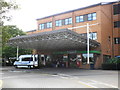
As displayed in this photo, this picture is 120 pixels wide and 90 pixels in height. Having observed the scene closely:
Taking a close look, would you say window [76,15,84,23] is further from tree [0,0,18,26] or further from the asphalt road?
tree [0,0,18,26]

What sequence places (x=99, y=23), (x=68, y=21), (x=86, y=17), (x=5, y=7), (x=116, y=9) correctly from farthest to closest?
(x=68, y=21)
(x=116, y=9)
(x=86, y=17)
(x=99, y=23)
(x=5, y=7)

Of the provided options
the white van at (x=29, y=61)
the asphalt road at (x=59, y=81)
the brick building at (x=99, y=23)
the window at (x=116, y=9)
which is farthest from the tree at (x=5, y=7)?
Answer: the window at (x=116, y=9)

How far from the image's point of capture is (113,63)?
28.2 meters

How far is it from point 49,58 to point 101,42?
1234 centimetres

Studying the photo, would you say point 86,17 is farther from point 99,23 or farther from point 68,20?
point 68,20

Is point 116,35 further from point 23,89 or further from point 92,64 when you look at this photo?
point 23,89

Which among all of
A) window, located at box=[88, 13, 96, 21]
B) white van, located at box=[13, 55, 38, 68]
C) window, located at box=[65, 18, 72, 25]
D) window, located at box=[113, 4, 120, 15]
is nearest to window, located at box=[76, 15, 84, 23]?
window, located at box=[88, 13, 96, 21]

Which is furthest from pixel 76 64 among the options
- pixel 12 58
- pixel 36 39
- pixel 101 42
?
pixel 12 58

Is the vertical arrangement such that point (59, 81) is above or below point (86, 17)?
below

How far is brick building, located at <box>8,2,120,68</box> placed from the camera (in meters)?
32.4

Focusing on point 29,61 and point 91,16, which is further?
point 91,16

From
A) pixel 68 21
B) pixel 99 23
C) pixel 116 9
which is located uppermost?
pixel 116 9

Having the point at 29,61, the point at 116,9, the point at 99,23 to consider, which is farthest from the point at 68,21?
the point at 29,61

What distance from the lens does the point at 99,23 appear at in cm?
3244
